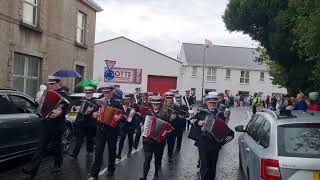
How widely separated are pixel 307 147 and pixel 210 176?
230cm

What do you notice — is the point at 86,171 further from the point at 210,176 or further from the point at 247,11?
the point at 247,11

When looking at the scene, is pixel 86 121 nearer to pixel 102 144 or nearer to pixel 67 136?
pixel 67 136

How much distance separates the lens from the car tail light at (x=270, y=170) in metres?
5.82

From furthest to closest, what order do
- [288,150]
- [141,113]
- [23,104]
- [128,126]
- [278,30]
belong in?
1. [278,30]
2. [128,126]
3. [141,113]
4. [23,104]
5. [288,150]

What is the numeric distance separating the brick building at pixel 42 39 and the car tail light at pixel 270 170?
39.9 feet

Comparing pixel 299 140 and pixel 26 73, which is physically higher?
pixel 26 73

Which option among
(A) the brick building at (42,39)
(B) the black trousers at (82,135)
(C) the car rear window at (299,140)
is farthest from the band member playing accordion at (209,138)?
(A) the brick building at (42,39)

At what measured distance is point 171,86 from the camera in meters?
53.8

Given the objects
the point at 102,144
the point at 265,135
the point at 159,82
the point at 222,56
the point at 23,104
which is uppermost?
the point at 222,56

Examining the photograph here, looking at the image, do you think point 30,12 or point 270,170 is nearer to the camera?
point 270,170

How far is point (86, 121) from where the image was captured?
11406mm

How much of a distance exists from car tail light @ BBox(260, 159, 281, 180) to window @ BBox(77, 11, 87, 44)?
742 inches

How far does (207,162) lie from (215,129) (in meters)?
0.57

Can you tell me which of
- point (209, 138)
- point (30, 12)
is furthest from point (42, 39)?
point (209, 138)
